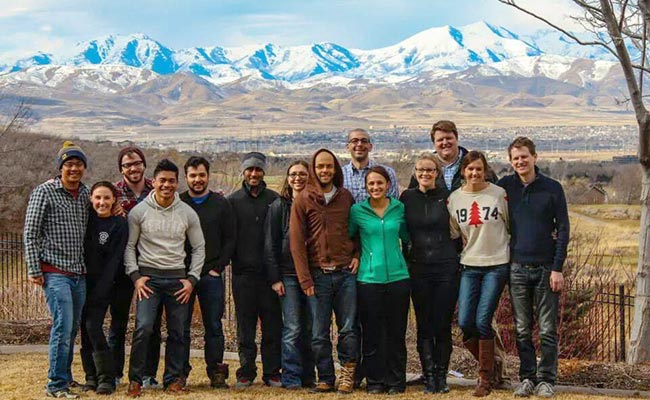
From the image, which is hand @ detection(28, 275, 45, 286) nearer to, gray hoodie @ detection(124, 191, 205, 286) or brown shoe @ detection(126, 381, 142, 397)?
gray hoodie @ detection(124, 191, 205, 286)

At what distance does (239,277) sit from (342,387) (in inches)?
57.8

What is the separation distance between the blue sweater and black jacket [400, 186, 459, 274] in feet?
1.99

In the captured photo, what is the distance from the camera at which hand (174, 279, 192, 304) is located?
8469mm

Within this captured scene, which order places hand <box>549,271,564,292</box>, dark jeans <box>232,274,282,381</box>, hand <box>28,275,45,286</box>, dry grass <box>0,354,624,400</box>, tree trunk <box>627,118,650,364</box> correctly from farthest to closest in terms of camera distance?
1. tree trunk <box>627,118,650,364</box>
2. dark jeans <box>232,274,282,381</box>
3. dry grass <box>0,354,624,400</box>
4. hand <box>549,271,564,292</box>
5. hand <box>28,275,45,286</box>

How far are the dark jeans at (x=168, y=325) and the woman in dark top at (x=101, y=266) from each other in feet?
0.92

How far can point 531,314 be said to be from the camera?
28.1 feet

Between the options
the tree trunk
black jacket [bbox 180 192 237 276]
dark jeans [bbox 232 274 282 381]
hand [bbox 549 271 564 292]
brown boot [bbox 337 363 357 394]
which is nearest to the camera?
hand [bbox 549 271 564 292]

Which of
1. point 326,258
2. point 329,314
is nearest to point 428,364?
point 329,314

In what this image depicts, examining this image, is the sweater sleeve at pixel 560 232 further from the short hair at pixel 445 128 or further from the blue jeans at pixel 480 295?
the short hair at pixel 445 128

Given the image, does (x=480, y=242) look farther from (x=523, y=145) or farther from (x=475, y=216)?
(x=523, y=145)

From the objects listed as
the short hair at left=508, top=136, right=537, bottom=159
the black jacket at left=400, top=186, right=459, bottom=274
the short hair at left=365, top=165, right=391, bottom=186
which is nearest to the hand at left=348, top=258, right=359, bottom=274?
the black jacket at left=400, top=186, right=459, bottom=274

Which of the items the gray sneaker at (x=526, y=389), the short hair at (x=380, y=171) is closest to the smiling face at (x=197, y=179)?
the short hair at (x=380, y=171)

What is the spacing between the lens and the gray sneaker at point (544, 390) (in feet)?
28.1

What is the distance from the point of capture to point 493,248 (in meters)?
8.38
